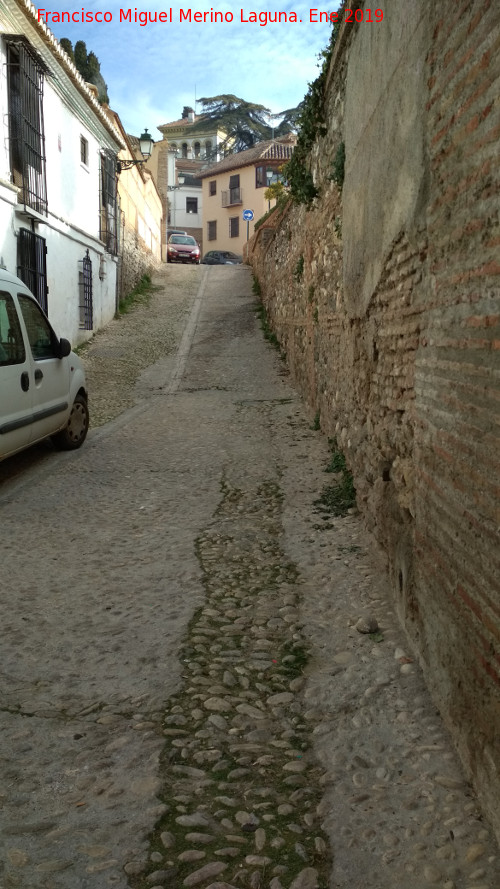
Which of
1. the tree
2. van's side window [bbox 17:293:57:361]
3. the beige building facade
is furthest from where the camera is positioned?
the tree

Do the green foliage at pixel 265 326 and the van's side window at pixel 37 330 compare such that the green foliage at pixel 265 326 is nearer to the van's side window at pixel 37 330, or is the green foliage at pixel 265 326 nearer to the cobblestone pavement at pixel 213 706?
the van's side window at pixel 37 330

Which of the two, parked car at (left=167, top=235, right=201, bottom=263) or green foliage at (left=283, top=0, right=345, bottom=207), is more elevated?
parked car at (left=167, top=235, right=201, bottom=263)

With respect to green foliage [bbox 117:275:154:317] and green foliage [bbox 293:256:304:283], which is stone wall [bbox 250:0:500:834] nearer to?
green foliage [bbox 293:256:304:283]

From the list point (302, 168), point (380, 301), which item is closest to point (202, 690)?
point (380, 301)

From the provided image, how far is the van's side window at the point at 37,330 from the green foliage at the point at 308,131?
3150mm

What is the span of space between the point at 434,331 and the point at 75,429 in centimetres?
528

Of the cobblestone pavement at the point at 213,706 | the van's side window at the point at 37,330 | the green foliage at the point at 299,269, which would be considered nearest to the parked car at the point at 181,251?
the green foliage at the point at 299,269

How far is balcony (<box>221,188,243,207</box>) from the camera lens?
4419cm

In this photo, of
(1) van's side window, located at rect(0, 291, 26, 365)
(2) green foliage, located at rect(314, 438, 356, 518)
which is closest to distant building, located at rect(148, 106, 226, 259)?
(1) van's side window, located at rect(0, 291, 26, 365)

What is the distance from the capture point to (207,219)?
1876 inches

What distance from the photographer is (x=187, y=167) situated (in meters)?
57.7

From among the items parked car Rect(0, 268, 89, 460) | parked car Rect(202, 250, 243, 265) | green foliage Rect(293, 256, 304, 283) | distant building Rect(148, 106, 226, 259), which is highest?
distant building Rect(148, 106, 226, 259)

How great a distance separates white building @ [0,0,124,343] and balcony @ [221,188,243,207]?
28438 mm

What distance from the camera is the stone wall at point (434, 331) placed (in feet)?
7.09
